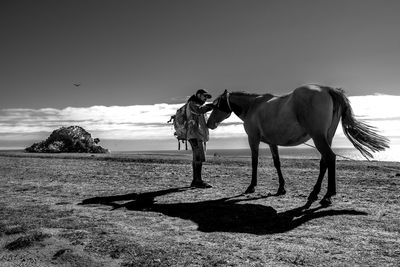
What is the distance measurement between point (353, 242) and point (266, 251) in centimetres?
123

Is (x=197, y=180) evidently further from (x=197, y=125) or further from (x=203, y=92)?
(x=203, y=92)

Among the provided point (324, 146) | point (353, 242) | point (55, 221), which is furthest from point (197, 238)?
point (324, 146)

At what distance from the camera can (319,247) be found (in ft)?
14.6

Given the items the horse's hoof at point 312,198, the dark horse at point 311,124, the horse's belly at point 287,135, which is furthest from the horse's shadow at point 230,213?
the horse's belly at point 287,135

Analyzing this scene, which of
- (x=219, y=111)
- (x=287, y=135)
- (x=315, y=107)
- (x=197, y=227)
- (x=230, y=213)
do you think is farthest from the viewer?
(x=219, y=111)

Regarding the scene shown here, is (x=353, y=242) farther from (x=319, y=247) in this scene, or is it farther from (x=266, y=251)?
(x=266, y=251)

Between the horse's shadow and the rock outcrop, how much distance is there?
29511mm

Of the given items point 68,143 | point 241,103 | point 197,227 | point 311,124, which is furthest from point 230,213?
point 68,143

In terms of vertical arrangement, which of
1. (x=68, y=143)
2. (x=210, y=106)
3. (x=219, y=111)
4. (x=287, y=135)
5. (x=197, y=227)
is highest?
(x=210, y=106)

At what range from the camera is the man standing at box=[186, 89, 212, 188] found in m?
10.8

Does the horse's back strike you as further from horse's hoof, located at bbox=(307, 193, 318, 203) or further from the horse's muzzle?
the horse's muzzle

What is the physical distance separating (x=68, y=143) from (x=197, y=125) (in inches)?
1136

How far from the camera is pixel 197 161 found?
1092 cm

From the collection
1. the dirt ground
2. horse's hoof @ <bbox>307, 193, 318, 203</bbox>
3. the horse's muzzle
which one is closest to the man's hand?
the horse's muzzle
